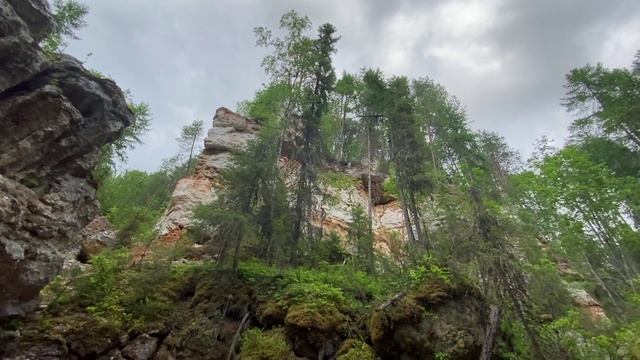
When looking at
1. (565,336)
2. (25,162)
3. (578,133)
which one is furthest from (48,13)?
(578,133)

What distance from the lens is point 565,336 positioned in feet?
26.9

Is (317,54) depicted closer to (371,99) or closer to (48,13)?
(371,99)

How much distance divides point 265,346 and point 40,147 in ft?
28.4

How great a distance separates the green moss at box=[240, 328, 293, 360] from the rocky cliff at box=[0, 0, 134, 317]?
5249 mm

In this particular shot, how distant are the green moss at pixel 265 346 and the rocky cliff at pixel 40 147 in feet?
17.2

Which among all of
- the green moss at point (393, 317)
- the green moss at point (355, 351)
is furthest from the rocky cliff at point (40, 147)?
the green moss at point (393, 317)

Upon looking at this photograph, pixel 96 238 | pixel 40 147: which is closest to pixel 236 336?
pixel 40 147

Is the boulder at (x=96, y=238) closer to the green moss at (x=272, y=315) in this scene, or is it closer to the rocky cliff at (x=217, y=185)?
the rocky cliff at (x=217, y=185)

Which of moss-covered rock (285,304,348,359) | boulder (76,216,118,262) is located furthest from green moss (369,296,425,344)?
boulder (76,216,118,262)

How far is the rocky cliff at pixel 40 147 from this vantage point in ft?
27.5

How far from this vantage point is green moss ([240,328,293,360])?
8.89 meters

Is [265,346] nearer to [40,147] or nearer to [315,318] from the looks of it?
[315,318]

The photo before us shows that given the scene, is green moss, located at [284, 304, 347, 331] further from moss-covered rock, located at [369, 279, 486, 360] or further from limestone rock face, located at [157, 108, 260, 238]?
limestone rock face, located at [157, 108, 260, 238]

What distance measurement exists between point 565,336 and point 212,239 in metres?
10.7
